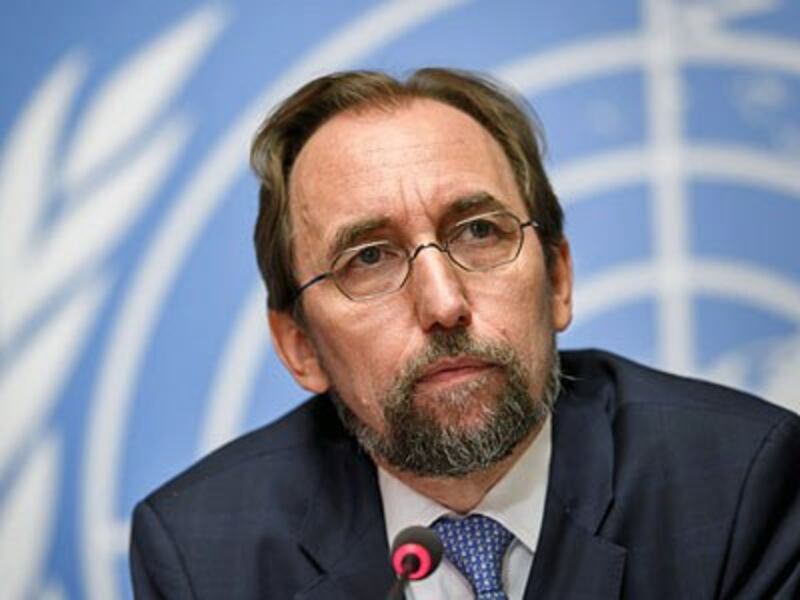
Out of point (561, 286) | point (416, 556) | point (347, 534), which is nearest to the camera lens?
point (416, 556)

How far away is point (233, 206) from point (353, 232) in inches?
38.6

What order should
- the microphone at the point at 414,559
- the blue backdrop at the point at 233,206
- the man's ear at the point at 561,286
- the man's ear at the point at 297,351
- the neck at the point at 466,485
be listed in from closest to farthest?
the microphone at the point at 414,559 → the neck at the point at 466,485 → the man's ear at the point at 561,286 → the man's ear at the point at 297,351 → the blue backdrop at the point at 233,206

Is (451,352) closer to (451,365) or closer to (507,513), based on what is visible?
(451,365)

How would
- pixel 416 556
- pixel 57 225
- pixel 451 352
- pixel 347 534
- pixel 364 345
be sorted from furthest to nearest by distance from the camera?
pixel 57 225 < pixel 347 534 < pixel 364 345 < pixel 451 352 < pixel 416 556

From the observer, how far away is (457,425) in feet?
6.79

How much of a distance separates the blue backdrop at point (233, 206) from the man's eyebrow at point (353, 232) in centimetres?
91

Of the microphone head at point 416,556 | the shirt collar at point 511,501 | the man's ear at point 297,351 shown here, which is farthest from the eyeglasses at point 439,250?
the microphone head at point 416,556

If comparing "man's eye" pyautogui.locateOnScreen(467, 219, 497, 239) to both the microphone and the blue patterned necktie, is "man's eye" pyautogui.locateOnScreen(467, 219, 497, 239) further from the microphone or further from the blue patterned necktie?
the microphone

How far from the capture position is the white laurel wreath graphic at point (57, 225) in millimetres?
3059

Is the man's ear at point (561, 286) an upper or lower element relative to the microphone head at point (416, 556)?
upper

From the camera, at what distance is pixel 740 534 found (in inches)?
83.6

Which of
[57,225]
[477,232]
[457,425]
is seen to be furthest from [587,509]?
[57,225]

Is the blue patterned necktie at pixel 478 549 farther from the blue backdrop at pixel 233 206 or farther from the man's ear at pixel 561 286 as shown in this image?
the blue backdrop at pixel 233 206

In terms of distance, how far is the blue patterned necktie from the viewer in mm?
2131
